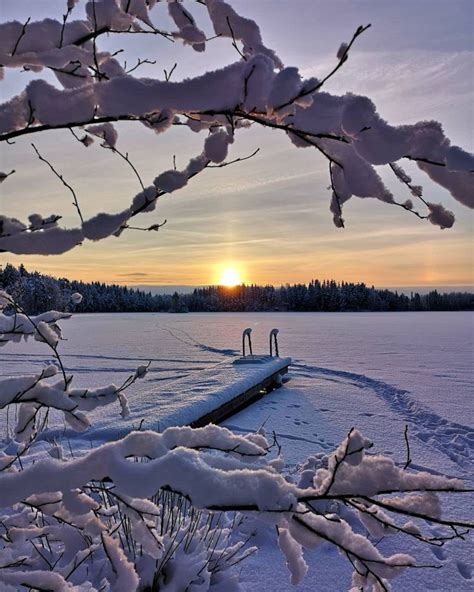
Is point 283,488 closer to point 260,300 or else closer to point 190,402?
point 190,402

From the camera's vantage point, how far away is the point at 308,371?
1199cm

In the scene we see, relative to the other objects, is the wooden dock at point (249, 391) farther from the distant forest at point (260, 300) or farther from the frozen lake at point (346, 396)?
the distant forest at point (260, 300)

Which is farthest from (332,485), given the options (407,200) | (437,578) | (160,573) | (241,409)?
(241,409)

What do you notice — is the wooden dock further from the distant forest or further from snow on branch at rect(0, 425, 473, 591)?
the distant forest

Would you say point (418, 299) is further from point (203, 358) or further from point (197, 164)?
point (197, 164)

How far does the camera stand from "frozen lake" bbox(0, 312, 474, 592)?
337 centimetres

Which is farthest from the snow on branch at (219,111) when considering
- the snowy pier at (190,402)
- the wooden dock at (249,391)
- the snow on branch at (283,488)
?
the wooden dock at (249,391)

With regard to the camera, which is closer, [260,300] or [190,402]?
[190,402]

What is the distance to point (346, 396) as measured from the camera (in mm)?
9070

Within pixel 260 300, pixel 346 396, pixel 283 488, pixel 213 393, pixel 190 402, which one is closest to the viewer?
pixel 283 488

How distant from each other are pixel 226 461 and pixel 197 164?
2.82 ft

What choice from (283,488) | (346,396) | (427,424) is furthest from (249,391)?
(283,488)

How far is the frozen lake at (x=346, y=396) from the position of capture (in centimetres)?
337

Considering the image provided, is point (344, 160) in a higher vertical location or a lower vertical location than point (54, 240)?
higher
